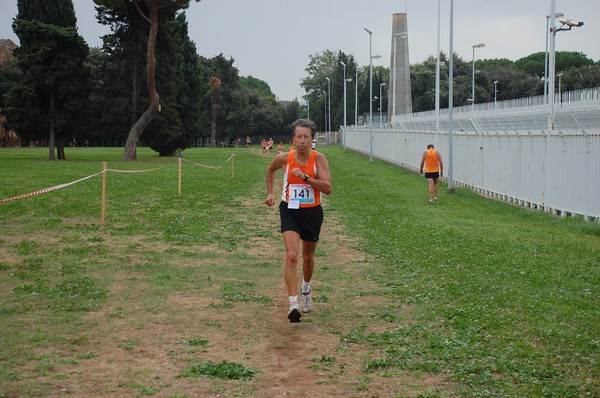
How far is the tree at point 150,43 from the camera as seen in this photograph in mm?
52625

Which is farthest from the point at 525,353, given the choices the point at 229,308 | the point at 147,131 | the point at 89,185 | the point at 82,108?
the point at 147,131

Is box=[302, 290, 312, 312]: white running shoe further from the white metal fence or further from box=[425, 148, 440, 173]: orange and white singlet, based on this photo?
box=[425, 148, 440, 173]: orange and white singlet

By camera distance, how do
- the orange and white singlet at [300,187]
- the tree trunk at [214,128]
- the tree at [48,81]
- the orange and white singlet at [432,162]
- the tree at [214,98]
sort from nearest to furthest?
the orange and white singlet at [300,187] → the orange and white singlet at [432,162] → the tree at [48,81] → the tree at [214,98] → the tree trunk at [214,128]

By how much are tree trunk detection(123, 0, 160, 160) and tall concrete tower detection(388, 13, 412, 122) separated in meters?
23.0

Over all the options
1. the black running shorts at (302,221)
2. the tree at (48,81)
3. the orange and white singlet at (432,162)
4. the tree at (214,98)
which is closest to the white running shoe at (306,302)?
the black running shorts at (302,221)

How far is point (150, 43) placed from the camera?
172 feet

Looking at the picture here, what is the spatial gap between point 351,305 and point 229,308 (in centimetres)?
138

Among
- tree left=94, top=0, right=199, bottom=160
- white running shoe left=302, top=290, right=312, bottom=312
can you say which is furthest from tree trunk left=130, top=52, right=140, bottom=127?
white running shoe left=302, top=290, right=312, bottom=312

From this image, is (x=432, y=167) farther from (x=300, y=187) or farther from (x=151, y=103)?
(x=151, y=103)

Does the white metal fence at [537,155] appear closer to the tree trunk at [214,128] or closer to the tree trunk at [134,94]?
the tree trunk at [134,94]

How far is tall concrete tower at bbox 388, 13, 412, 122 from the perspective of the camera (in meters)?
71.6

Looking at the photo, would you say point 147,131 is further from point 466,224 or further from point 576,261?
point 576,261

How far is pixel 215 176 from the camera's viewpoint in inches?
1560

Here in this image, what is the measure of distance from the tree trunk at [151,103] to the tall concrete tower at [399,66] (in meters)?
23.0
